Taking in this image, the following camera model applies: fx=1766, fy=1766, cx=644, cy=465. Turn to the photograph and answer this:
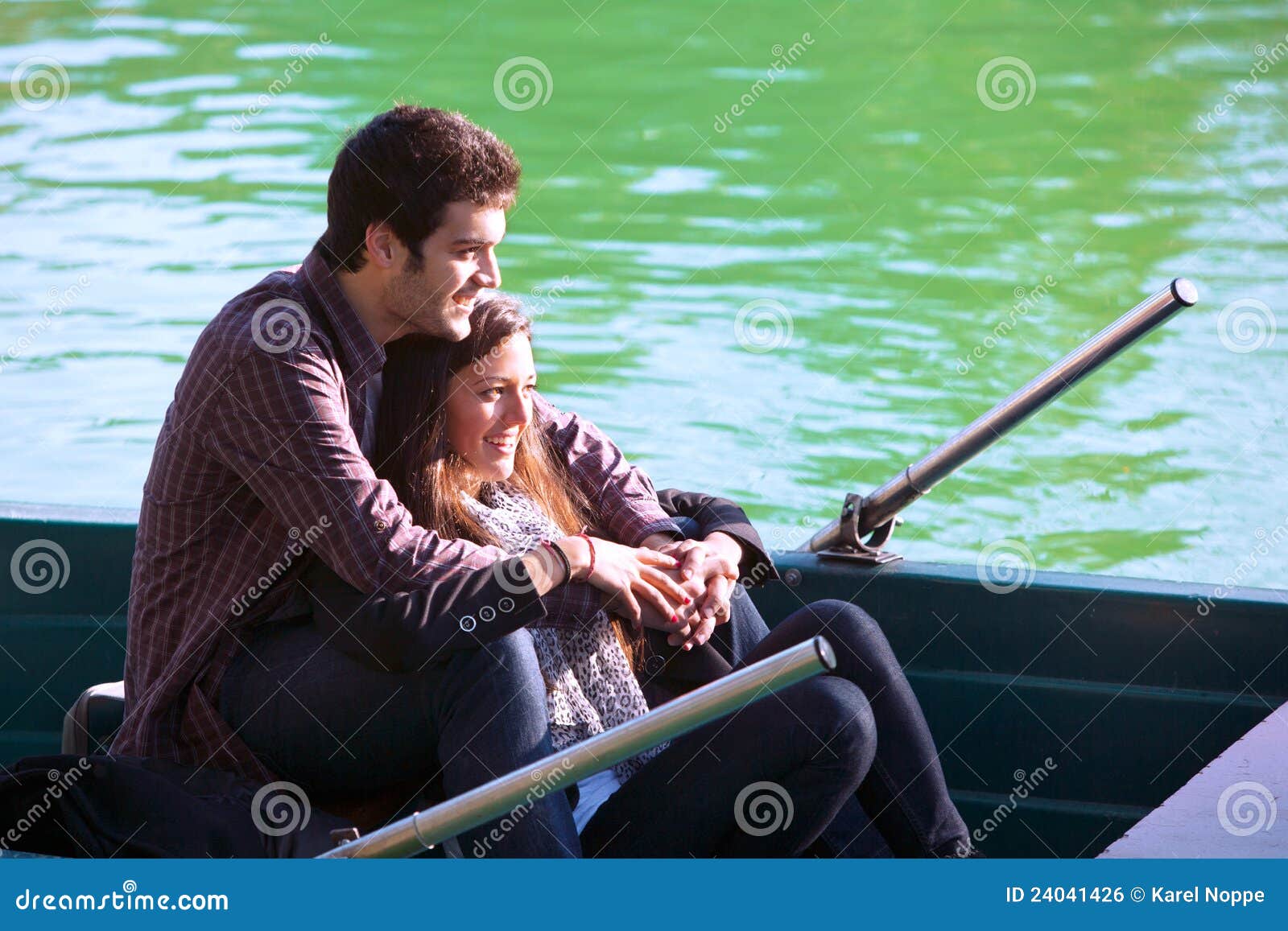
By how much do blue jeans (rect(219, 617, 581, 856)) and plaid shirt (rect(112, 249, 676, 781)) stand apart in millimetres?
39

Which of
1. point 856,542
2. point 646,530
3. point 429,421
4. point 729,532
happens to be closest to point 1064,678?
point 856,542

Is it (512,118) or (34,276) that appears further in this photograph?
(512,118)

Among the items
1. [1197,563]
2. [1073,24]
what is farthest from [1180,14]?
[1197,563]

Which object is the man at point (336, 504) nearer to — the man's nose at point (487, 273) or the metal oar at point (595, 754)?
the man's nose at point (487, 273)

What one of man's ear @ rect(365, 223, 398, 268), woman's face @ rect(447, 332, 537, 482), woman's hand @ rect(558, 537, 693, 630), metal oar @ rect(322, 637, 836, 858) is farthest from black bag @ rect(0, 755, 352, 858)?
man's ear @ rect(365, 223, 398, 268)

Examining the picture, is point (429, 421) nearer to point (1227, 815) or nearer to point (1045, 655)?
point (1045, 655)

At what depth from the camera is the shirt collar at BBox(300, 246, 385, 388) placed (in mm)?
2230

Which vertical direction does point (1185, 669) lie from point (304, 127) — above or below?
above

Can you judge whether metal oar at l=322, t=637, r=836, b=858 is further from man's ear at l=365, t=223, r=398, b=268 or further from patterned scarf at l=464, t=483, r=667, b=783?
man's ear at l=365, t=223, r=398, b=268

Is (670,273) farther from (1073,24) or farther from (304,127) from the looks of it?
(1073,24)

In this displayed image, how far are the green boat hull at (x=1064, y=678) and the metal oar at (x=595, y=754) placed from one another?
0.94m

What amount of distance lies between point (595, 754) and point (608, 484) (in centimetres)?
91
